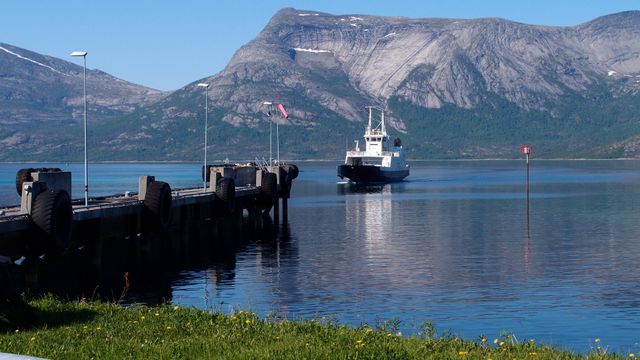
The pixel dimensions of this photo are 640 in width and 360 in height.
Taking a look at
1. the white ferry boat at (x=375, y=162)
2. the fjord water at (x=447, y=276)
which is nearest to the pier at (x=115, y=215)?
the fjord water at (x=447, y=276)

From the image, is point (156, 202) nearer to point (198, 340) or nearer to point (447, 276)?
point (447, 276)

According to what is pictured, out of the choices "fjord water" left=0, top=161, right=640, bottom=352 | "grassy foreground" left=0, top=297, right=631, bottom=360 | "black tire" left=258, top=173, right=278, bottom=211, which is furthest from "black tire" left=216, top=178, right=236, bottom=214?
"grassy foreground" left=0, top=297, right=631, bottom=360

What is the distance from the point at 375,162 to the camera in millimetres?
195500

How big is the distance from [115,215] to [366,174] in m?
130

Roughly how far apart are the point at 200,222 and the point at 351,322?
38.1m

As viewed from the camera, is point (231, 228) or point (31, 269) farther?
point (231, 228)

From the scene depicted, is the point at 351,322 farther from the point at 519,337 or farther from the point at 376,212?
the point at 376,212

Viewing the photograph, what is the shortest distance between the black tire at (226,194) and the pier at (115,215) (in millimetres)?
66

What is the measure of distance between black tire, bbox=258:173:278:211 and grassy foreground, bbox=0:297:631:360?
58.7 meters

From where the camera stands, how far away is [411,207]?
110 metres

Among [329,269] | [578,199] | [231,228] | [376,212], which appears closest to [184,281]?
[329,269]

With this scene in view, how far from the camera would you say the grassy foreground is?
19078 millimetres

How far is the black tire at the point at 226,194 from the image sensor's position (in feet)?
230

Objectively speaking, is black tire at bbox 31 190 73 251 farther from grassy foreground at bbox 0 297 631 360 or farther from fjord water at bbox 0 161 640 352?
grassy foreground at bbox 0 297 631 360
